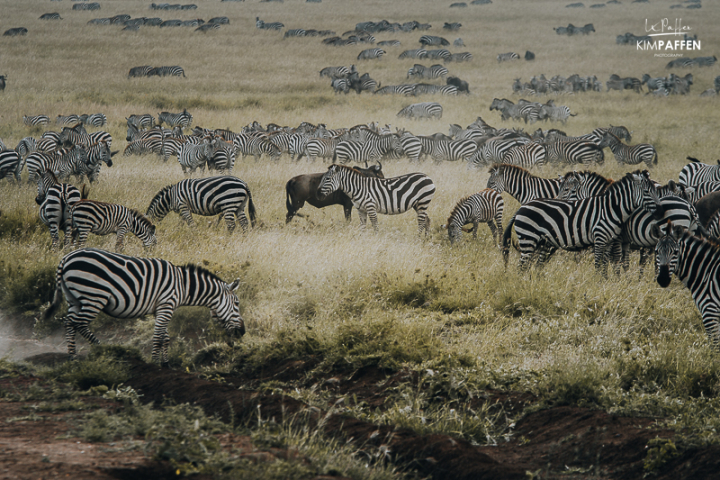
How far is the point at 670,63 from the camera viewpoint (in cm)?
4309

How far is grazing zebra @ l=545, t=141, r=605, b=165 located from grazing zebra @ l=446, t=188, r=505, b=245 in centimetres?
875

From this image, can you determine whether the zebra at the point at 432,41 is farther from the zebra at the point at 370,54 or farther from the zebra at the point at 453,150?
the zebra at the point at 453,150

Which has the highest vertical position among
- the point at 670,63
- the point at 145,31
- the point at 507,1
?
the point at 507,1

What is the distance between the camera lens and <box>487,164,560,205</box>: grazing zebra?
12.8 metres

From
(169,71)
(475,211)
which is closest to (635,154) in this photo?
(475,211)

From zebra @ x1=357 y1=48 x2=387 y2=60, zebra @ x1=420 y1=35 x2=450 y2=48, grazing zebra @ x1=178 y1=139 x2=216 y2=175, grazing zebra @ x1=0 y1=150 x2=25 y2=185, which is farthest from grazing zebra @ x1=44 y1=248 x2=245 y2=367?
zebra @ x1=420 y1=35 x2=450 y2=48

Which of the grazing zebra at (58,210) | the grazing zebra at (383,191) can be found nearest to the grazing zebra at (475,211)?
the grazing zebra at (383,191)

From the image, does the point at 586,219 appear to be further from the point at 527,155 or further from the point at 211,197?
the point at 527,155

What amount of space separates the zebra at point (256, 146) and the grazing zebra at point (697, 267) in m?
15.7

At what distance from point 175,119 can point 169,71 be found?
13110mm

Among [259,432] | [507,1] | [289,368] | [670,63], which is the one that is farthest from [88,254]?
[507,1]

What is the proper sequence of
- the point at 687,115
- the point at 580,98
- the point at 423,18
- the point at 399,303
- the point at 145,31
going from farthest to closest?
the point at 423,18 → the point at 145,31 → the point at 580,98 → the point at 687,115 → the point at 399,303

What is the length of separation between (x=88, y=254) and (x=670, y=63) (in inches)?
1786

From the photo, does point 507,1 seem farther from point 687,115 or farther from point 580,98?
point 687,115
